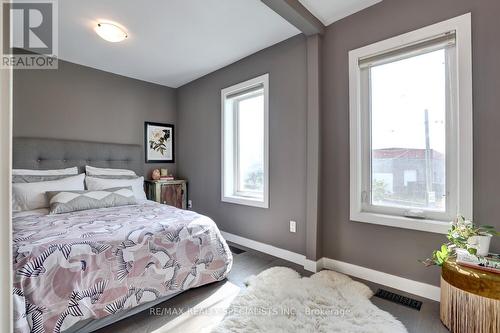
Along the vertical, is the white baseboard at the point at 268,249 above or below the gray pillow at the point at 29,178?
below

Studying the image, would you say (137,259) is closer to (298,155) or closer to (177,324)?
(177,324)

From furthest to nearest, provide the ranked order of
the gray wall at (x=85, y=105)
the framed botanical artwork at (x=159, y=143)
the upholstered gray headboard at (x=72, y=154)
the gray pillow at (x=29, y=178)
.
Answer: the framed botanical artwork at (x=159, y=143), the gray wall at (x=85, y=105), the upholstered gray headboard at (x=72, y=154), the gray pillow at (x=29, y=178)

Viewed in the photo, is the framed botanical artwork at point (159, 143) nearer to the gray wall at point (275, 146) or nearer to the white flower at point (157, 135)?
the white flower at point (157, 135)

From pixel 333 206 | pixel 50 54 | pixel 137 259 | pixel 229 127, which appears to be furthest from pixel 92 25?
pixel 333 206

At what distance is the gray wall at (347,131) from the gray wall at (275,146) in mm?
264

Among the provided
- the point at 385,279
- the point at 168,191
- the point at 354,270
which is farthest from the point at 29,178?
the point at 385,279

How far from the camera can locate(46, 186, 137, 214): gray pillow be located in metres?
2.32

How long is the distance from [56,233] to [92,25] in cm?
201

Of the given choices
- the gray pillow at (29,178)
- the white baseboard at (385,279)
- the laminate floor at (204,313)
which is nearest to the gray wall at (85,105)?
the gray pillow at (29,178)

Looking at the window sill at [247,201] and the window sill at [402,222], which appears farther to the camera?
the window sill at [247,201]

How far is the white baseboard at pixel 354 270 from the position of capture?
6.29ft

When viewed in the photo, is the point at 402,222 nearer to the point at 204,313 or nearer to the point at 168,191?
the point at 204,313

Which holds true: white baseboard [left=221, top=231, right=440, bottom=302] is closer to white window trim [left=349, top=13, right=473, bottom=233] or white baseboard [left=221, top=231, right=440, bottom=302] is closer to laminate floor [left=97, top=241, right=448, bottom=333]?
laminate floor [left=97, top=241, right=448, bottom=333]

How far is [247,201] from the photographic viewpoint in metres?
3.12
